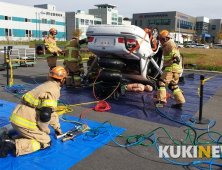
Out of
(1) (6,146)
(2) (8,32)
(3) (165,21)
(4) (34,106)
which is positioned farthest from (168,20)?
(1) (6,146)

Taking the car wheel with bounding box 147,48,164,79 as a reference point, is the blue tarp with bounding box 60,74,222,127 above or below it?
below

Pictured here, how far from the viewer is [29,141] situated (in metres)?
3.75

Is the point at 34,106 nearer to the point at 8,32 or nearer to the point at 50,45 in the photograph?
the point at 50,45

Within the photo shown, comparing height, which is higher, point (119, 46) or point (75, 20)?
point (75, 20)

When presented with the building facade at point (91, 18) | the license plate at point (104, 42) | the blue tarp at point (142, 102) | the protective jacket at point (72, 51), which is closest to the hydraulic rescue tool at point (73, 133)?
the blue tarp at point (142, 102)

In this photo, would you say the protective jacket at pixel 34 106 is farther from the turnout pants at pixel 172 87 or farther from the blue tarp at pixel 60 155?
the turnout pants at pixel 172 87

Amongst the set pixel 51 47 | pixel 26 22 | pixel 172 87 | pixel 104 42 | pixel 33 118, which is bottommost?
pixel 33 118

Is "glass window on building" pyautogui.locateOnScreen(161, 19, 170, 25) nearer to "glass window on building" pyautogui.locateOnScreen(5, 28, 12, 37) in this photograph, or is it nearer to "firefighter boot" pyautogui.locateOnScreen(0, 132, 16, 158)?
"glass window on building" pyautogui.locateOnScreen(5, 28, 12, 37)

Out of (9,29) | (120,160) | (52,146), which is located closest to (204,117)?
(120,160)

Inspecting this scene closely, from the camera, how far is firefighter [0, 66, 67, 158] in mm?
3566

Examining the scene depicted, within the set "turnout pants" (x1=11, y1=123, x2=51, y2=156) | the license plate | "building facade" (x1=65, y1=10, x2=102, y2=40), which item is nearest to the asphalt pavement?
"turnout pants" (x1=11, y1=123, x2=51, y2=156)

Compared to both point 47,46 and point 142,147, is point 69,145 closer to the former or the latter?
→ point 142,147

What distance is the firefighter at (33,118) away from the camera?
11.7 feet

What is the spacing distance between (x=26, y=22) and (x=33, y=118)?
58.0 m
